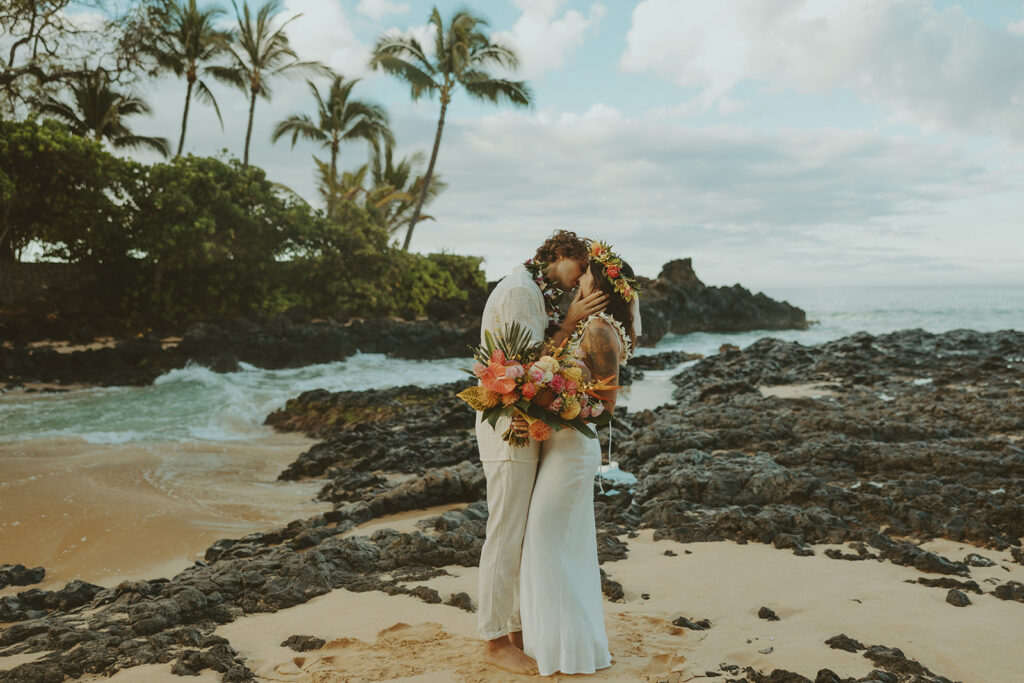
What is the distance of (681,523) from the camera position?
20.1 ft

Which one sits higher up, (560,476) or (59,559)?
(560,476)

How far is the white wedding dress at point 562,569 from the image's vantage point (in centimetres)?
329

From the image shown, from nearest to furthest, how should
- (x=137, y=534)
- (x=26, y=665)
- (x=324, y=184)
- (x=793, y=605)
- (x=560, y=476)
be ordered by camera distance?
1. (x=560, y=476)
2. (x=26, y=665)
3. (x=793, y=605)
4. (x=137, y=534)
5. (x=324, y=184)

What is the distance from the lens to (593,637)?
3.35m

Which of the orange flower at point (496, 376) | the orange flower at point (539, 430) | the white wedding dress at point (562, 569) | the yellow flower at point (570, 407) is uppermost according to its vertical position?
the orange flower at point (496, 376)

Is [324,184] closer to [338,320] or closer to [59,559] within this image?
[338,320]

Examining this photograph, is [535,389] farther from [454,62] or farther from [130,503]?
[454,62]

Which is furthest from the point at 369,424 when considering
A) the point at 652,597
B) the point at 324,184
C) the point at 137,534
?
the point at 324,184

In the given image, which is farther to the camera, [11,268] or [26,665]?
[11,268]

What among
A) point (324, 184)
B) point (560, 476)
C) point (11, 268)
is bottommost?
point (560, 476)

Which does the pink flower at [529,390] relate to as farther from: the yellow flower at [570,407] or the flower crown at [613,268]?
the flower crown at [613,268]

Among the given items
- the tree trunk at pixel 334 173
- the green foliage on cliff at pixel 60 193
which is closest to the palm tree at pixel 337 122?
the tree trunk at pixel 334 173

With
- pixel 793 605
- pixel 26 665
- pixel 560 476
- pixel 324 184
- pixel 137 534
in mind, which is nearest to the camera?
pixel 560 476

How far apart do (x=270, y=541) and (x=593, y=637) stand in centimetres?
393
